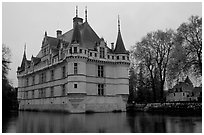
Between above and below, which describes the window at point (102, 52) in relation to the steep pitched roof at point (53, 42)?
below

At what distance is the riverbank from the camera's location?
30.9 m

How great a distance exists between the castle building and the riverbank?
4.17m

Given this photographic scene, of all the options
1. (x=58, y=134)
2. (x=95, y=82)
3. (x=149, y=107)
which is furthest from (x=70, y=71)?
(x=58, y=134)

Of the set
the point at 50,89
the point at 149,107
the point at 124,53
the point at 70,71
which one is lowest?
the point at 149,107

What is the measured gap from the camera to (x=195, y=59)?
111 ft

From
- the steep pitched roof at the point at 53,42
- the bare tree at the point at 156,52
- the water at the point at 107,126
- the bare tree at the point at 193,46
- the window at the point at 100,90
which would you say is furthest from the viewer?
the steep pitched roof at the point at 53,42

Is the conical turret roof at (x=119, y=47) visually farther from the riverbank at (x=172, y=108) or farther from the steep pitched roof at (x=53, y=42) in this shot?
the steep pitched roof at (x=53, y=42)

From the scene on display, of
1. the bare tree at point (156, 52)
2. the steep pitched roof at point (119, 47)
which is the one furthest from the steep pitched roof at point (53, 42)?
the bare tree at point (156, 52)

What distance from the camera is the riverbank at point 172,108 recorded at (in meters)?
30.9

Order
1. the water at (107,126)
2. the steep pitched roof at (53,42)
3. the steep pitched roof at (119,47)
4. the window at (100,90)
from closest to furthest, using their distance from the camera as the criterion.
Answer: the water at (107,126), the window at (100,90), the steep pitched roof at (119,47), the steep pitched roof at (53,42)

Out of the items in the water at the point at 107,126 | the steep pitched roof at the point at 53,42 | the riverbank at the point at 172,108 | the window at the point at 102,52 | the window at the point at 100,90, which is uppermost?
the steep pitched roof at the point at 53,42

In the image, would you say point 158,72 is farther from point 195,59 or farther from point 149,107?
point 195,59

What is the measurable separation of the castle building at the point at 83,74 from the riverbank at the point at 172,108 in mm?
4169

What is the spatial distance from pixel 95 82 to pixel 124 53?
248 inches
